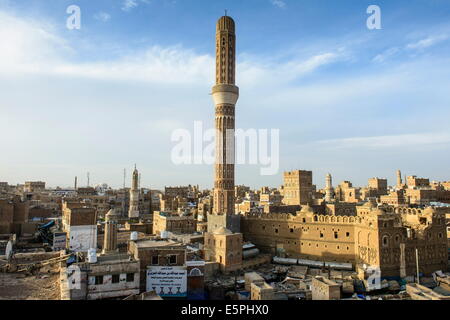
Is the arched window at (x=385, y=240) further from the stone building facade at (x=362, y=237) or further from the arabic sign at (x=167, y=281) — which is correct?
the arabic sign at (x=167, y=281)

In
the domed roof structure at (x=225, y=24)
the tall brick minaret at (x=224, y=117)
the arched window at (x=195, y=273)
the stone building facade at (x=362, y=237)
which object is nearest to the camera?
the arched window at (x=195, y=273)

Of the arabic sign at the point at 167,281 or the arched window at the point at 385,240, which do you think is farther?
the arched window at the point at 385,240

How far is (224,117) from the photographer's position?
152 ft

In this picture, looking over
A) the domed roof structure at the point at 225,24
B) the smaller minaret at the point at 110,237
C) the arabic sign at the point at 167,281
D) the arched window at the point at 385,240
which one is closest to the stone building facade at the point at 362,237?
the arched window at the point at 385,240

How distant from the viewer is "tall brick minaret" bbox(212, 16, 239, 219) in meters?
45.4

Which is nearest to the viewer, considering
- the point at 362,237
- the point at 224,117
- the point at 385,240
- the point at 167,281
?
the point at 167,281

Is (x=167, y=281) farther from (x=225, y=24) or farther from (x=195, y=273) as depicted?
(x=225, y=24)

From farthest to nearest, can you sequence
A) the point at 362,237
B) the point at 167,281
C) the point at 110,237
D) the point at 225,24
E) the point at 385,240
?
1. the point at 225,24
2. the point at 362,237
3. the point at 385,240
4. the point at 110,237
5. the point at 167,281

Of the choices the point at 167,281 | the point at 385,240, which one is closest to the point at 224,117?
the point at 385,240

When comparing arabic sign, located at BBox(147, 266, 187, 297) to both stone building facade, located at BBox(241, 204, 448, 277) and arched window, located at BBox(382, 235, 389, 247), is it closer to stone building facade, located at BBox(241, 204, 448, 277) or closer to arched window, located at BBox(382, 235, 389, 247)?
stone building facade, located at BBox(241, 204, 448, 277)

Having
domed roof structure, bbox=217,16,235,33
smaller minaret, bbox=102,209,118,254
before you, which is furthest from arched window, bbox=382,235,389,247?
domed roof structure, bbox=217,16,235,33

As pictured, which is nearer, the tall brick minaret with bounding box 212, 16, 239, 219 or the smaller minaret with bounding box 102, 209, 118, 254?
the smaller minaret with bounding box 102, 209, 118, 254

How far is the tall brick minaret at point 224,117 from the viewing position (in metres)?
45.4
